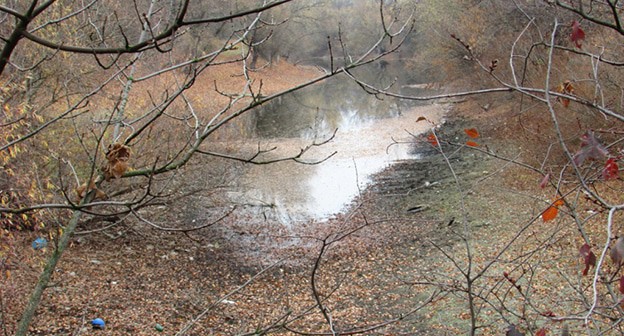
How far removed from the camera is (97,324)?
665cm

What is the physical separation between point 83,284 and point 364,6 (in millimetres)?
40492

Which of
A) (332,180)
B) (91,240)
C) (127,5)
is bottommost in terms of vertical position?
(91,240)

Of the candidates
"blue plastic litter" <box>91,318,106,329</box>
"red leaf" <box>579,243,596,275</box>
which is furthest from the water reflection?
"red leaf" <box>579,243,596,275</box>

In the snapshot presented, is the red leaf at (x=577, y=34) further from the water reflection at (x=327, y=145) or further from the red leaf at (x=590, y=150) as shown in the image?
the water reflection at (x=327, y=145)

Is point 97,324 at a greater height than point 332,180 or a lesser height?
lesser

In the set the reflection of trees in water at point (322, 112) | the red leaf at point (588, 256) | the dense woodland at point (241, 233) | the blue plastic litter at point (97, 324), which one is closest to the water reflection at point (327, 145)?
the reflection of trees in water at point (322, 112)

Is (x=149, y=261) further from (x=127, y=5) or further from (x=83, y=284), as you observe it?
(x=127, y=5)

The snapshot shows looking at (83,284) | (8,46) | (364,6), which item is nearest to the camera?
(8,46)

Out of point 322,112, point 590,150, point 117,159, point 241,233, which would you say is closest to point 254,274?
point 241,233

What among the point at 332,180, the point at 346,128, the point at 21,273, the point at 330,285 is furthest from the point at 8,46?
the point at 346,128

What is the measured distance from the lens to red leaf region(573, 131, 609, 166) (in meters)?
1.63

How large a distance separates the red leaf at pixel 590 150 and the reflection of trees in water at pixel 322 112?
1754cm

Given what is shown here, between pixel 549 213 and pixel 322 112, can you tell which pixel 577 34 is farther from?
pixel 322 112

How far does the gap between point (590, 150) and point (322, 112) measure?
2546 cm
